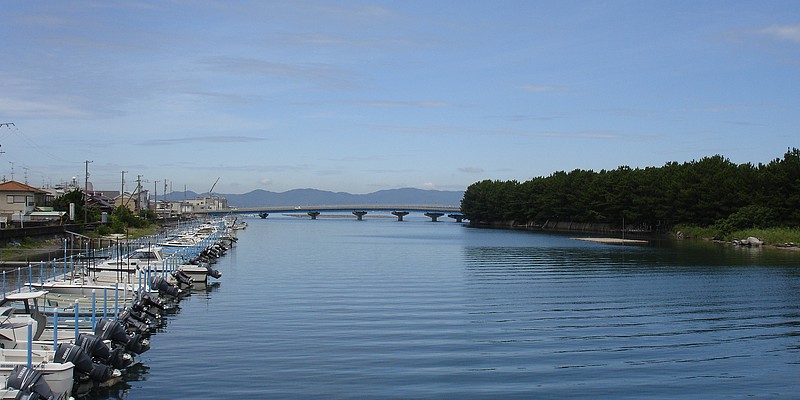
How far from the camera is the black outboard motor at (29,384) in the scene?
18328mm

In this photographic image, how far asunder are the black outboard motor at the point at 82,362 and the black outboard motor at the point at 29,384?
74.2 inches

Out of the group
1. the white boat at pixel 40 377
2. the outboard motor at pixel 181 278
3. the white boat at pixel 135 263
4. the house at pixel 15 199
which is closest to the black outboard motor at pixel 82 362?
the white boat at pixel 40 377

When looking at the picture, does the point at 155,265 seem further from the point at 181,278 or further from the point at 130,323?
the point at 130,323

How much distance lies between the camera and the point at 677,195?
121438mm

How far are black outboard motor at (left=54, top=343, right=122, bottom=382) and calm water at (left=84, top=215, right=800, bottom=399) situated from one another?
1.84ft

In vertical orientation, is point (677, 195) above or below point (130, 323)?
above

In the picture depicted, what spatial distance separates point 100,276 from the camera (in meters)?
43.4

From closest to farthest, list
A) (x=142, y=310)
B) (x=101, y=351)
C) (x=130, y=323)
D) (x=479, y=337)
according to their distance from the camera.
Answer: (x=101, y=351), (x=130, y=323), (x=479, y=337), (x=142, y=310)

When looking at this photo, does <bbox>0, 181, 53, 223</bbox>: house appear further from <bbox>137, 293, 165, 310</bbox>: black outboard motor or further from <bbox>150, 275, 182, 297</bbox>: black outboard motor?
<bbox>137, 293, 165, 310</bbox>: black outboard motor

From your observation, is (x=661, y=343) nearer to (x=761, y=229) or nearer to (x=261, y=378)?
(x=261, y=378)

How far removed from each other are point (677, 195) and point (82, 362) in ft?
364

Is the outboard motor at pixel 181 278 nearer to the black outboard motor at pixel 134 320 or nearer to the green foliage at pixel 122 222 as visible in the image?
the black outboard motor at pixel 134 320

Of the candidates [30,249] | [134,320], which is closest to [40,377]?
[134,320]

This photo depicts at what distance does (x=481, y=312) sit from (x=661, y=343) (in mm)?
9954
